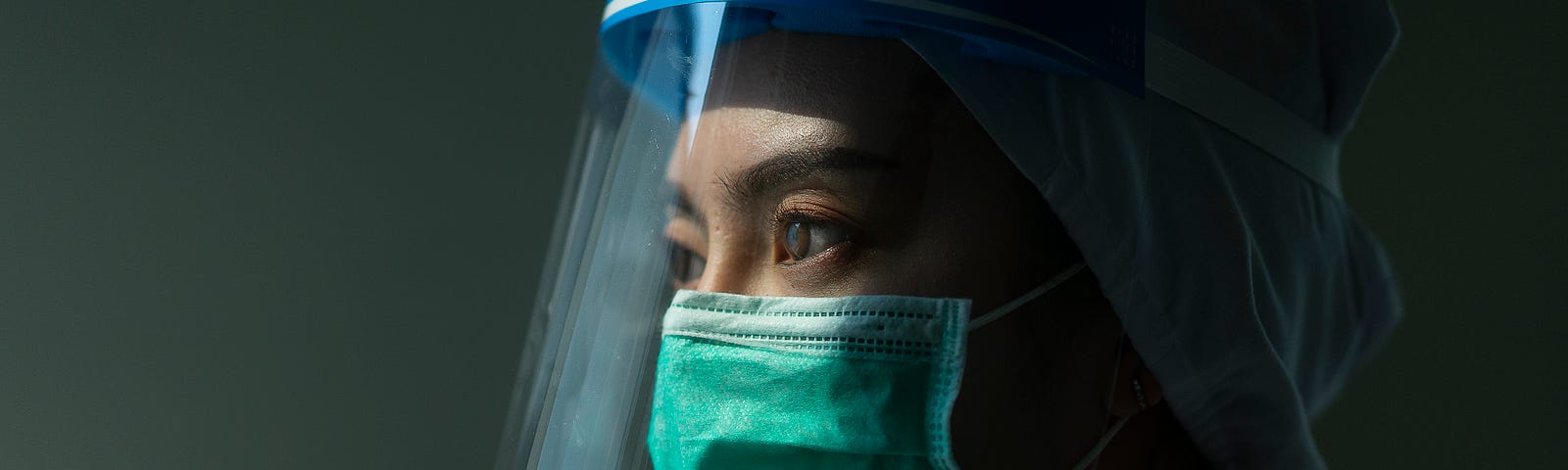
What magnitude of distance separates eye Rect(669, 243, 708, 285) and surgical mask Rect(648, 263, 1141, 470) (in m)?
0.02

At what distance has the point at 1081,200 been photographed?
0.97m

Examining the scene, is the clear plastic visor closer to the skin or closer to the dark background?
the skin

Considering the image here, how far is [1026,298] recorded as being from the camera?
0.97m

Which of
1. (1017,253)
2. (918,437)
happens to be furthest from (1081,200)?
(918,437)

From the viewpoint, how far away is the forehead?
3.10ft

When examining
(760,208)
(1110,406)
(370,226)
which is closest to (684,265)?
(760,208)

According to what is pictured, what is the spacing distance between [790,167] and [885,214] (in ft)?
0.30

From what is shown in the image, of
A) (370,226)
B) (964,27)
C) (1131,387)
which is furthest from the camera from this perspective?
(370,226)

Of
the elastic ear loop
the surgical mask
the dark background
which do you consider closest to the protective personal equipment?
the surgical mask

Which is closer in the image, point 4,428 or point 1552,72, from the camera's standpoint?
point 4,428

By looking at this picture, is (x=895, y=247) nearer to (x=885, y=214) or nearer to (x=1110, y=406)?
(x=885, y=214)

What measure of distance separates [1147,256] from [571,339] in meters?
0.52

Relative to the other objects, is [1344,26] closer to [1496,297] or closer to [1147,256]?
[1147,256]

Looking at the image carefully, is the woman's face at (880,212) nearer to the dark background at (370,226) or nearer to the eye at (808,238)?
the eye at (808,238)
